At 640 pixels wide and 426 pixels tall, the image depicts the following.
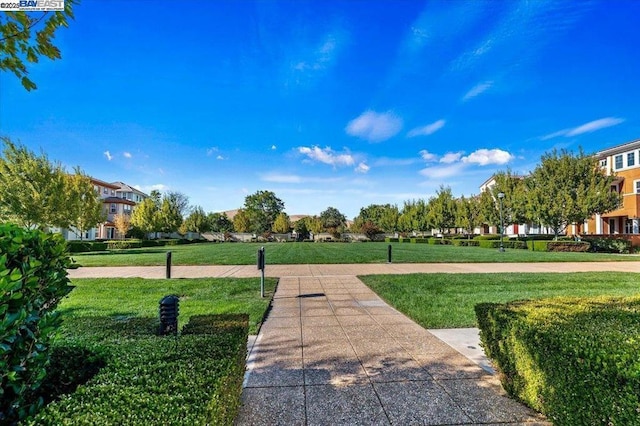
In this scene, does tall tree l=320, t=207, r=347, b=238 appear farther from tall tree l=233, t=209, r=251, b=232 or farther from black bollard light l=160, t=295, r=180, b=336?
black bollard light l=160, t=295, r=180, b=336

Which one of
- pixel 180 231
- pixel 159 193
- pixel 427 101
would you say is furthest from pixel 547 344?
pixel 159 193

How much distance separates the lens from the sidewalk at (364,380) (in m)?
2.62

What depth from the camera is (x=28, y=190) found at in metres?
20.5

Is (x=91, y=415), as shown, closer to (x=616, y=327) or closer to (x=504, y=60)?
(x=616, y=327)

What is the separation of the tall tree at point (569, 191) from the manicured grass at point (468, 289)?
15.9m

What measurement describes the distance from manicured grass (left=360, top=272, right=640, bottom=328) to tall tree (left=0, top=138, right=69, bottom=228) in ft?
73.8

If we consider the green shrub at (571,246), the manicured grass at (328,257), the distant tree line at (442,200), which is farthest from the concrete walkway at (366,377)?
the green shrub at (571,246)

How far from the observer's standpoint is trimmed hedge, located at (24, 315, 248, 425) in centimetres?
147

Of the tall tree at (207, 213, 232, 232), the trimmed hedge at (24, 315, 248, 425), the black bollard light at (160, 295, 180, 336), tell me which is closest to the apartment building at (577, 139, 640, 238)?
the black bollard light at (160, 295, 180, 336)

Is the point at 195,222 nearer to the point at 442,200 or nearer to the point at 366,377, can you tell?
the point at 442,200

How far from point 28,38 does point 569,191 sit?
3128cm

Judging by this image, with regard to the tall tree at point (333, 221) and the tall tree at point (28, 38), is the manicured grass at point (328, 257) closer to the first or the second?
the tall tree at point (28, 38)

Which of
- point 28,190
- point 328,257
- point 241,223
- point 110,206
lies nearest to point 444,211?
point 328,257

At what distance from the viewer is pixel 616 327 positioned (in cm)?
246
